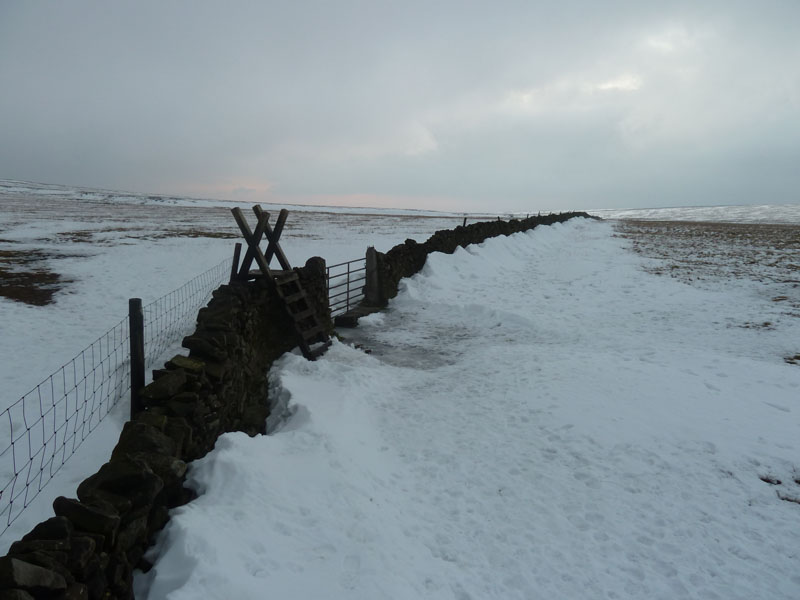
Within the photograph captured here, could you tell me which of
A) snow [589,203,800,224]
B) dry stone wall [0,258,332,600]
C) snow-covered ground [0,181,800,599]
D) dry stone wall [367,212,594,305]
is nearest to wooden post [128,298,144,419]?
dry stone wall [0,258,332,600]

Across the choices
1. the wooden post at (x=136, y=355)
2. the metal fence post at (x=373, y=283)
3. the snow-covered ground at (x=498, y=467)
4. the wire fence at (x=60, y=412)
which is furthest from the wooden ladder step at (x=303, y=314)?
the metal fence post at (x=373, y=283)

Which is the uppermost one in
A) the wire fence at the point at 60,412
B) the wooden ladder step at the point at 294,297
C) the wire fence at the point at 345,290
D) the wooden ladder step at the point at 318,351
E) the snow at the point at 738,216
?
the snow at the point at 738,216

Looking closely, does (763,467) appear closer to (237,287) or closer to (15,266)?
(237,287)

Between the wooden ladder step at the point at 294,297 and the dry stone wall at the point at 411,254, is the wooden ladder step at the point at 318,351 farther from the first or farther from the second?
the dry stone wall at the point at 411,254

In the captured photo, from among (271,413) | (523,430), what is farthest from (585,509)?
(271,413)

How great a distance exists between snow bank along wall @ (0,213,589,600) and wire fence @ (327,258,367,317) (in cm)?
350

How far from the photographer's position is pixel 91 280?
1568 centimetres

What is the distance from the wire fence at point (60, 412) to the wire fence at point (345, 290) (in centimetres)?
372

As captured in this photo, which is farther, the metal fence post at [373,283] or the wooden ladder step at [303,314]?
the metal fence post at [373,283]

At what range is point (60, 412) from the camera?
6.86m

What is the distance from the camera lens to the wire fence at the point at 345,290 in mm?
12383

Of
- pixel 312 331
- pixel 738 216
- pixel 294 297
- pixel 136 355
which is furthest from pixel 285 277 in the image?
pixel 738 216

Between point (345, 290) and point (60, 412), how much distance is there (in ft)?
30.2

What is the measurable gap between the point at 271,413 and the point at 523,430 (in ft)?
11.4
